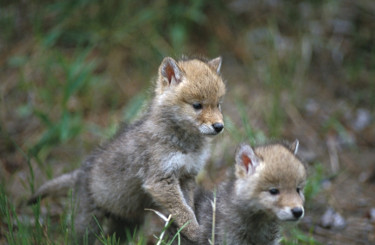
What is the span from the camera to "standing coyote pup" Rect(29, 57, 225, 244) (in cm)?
485

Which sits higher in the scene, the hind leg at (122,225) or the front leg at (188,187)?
the front leg at (188,187)

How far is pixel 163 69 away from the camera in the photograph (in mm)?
5129

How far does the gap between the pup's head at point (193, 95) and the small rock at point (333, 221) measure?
206 centimetres

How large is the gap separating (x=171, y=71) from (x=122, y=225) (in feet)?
5.35

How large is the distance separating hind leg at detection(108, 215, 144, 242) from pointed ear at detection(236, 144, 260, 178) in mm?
1422

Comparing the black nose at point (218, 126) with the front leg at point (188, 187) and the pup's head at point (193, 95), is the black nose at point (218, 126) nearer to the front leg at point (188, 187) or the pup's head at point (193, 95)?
the pup's head at point (193, 95)

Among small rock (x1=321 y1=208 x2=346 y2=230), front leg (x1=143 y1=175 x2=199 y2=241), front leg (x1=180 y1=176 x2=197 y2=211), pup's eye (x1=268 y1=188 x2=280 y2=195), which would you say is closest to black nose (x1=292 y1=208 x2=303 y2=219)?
pup's eye (x1=268 y1=188 x2=280 y2=195)

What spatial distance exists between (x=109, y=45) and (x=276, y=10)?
283 cm

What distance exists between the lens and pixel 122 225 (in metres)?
5.54

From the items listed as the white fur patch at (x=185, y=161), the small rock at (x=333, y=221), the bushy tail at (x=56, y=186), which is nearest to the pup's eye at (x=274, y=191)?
the white fur patch at (x=185, y=161)

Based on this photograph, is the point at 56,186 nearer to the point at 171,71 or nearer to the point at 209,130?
the point at 171,71

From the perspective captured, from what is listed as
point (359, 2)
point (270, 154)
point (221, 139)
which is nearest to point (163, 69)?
point (270, 154)

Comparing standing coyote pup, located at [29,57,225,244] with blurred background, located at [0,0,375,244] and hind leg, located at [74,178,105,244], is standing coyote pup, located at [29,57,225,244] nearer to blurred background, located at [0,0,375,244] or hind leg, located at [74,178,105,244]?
hind leg, located at [74,178,105,244]

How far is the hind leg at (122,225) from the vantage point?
5477 mm
